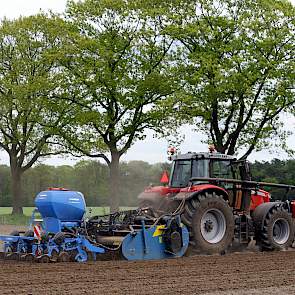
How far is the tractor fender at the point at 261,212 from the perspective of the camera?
16.2m

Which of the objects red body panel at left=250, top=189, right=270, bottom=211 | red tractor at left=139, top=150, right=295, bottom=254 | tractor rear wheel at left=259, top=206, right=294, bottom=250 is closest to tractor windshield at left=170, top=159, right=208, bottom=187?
red tractor at left=139, top=150, right=295, bottom=254

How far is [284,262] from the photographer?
13.6 m

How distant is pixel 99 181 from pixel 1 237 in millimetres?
27485

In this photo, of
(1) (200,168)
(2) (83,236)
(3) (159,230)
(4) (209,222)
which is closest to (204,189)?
(4) (209,222)

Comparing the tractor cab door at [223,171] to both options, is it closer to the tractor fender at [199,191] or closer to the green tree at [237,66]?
the tractor fender at [199,191]

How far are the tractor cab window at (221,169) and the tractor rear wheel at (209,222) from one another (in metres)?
0.86

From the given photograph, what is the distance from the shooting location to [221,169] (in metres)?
16.3

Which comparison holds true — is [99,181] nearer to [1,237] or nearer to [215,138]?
[215,138]

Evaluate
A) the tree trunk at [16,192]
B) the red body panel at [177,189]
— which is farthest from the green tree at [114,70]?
the red body panel at [177,189]

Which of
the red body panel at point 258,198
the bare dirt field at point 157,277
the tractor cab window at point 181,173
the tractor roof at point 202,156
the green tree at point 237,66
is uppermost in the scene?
the green tree at point 237,66

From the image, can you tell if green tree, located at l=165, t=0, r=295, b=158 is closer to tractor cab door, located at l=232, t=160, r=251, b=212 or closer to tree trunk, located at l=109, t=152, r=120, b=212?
tree trunk, located at l=109, t=152, r=120, b=212

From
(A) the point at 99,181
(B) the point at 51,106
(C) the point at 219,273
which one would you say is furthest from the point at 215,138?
(C) the point at 219,273

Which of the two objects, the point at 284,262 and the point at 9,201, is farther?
the point at 9,201

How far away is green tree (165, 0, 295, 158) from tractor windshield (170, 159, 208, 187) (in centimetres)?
1173
